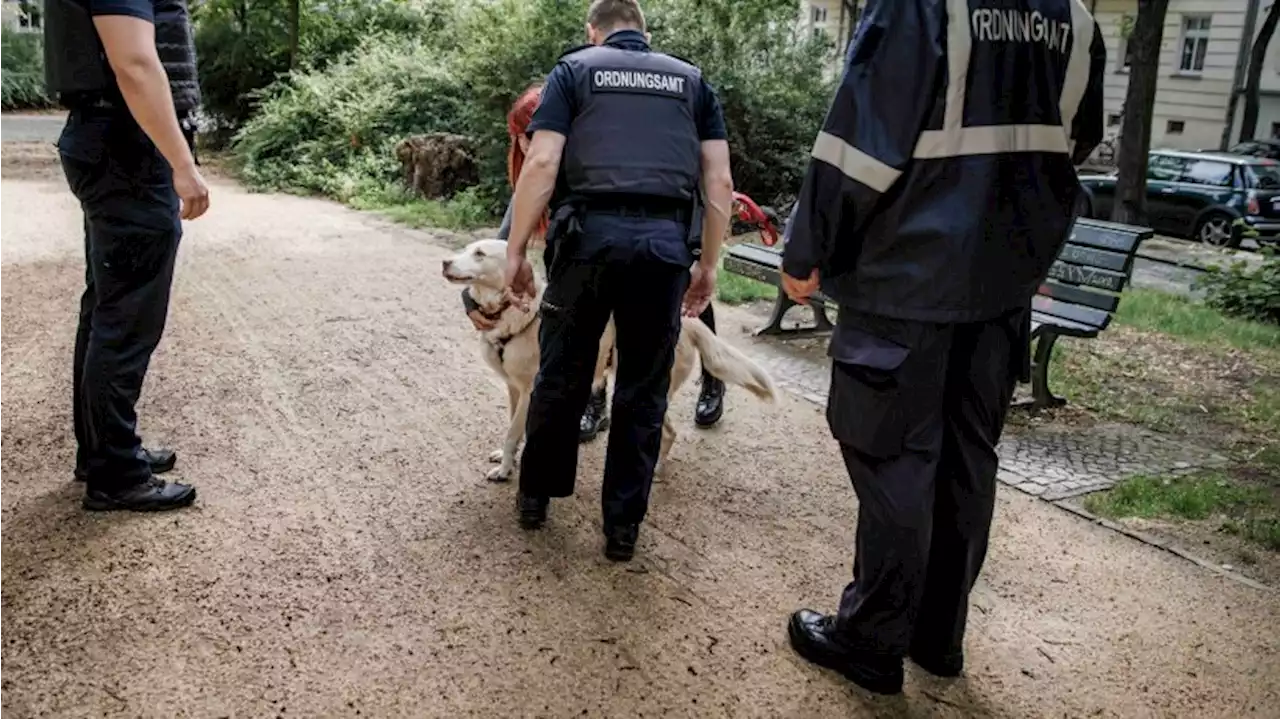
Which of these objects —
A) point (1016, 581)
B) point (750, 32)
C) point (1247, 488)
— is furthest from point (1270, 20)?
point (1016, 581)

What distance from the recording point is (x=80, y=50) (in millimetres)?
3541

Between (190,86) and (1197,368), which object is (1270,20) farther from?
(190,86)

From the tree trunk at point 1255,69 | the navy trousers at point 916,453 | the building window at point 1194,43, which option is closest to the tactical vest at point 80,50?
the navy trousers at point 916,453

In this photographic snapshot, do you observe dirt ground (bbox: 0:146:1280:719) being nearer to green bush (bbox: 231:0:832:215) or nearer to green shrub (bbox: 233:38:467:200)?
green bush (bbox: 231:0:832:215)

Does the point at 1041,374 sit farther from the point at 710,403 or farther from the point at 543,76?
the point at 543,76

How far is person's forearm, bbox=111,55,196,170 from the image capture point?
11.3 feet

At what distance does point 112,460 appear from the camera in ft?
13.0

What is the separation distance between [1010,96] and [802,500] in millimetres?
2229

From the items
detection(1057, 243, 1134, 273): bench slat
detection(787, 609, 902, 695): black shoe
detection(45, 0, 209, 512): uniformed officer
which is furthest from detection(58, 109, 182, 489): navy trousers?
detection(1057, 243, 1134, 273): bench slat

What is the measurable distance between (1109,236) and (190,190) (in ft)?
16.7

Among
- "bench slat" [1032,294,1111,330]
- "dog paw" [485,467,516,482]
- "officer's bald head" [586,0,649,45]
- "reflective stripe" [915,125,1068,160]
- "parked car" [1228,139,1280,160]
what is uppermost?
"officer's bald head" [586,0,649,45]

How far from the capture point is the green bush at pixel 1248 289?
977cm

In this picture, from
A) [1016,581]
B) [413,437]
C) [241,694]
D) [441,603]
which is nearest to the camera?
[241,694]

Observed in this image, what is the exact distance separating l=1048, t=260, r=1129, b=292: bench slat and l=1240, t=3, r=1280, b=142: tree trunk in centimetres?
2143
